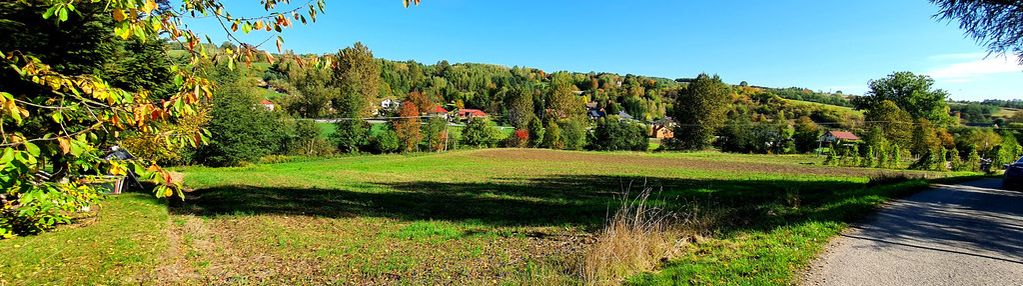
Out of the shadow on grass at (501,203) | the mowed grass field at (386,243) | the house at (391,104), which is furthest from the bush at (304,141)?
the mowed grass field at (386,243)

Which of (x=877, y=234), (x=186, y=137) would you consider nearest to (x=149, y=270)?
(x=186, y=137)

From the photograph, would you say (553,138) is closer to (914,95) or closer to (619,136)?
(619,136)

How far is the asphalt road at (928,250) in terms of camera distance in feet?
16.9

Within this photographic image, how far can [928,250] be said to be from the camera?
626 centimetres

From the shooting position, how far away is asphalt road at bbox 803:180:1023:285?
5.14 metres

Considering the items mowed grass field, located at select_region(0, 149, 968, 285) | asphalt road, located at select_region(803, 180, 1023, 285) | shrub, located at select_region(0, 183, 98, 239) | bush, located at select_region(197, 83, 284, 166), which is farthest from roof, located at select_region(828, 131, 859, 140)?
shrub, located at select_region(0, 183, 98, 239)

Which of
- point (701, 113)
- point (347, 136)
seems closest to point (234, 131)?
point (347, 136)

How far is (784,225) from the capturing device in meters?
8.16

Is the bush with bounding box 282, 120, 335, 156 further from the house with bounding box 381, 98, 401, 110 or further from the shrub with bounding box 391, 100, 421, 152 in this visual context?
the house with bounding box 381, 98, 401, 110

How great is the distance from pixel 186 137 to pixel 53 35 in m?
12.7

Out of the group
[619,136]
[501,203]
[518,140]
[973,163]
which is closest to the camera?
[501,203]

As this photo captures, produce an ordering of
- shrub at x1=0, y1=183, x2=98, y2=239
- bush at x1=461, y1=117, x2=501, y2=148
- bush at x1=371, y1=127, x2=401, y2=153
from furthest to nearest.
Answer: bush at x1=461, y1=117, x2=501, y2=148 < bush at x1=371, y1=127, x2=401, y2=153 < shrub at x1=0, y1=183, x2=98, y2=239

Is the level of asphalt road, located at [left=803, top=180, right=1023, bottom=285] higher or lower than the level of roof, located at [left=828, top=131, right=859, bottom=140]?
lower

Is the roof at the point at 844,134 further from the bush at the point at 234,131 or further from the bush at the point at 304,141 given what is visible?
the bush at the point at 234,131
